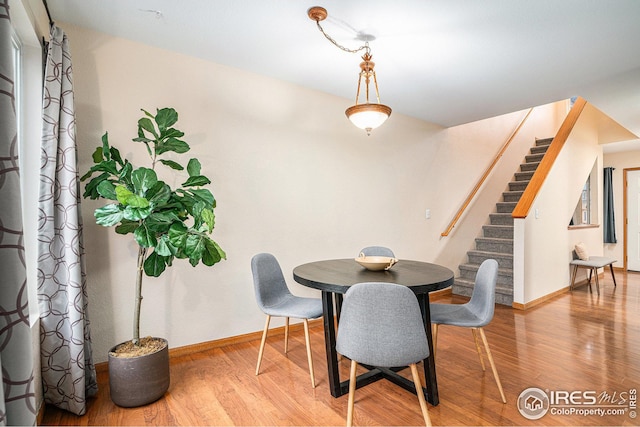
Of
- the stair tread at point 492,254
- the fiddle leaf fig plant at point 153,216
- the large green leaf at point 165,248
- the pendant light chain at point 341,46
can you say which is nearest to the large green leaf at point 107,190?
the fiddle leaf fig plant at point 153,216

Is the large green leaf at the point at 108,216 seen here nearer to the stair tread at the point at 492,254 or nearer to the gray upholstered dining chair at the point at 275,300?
the gray upholstered dining chair at the point at 275,300

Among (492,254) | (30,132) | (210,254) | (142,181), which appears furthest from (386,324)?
(492,254)

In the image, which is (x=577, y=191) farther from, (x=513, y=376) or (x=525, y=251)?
(x=513, y=376)

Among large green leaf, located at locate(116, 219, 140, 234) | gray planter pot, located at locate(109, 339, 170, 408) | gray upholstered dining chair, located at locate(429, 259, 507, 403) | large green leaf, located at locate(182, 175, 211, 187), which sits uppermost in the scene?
large green leaf, located at locate(182, 175, 211, 187)

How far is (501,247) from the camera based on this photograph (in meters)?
5.11

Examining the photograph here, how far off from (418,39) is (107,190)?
7.66 ft

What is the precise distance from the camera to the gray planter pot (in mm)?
2113

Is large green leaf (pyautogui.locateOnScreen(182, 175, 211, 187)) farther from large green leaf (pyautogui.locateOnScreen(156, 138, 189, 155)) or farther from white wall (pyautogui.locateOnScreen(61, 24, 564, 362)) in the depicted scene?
white wall (pyautogui.locateOnScreen(61, 24, 564, 362))

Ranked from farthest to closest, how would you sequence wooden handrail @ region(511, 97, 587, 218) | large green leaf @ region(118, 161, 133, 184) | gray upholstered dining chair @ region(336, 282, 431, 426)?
1. wooden handrail @ region(511, 97, 587, 218)
2. large green leaf @ region(118, 161, 133, 184)
3. gray upholstered dining chair @ region(336, 282, 431, 426)

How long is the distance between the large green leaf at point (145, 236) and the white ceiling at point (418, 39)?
55.5 inches

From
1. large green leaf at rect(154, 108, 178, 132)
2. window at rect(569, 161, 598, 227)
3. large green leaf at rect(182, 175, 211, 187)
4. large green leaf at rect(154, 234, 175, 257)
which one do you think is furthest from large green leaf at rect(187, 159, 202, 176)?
window at rect(569, 161, 598, 227)

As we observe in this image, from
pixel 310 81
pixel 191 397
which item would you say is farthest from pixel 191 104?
pixel 191 397

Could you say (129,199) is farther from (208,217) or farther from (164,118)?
(164,118)

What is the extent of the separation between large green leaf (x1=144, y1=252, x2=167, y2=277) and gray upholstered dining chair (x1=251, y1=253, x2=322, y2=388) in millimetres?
651
